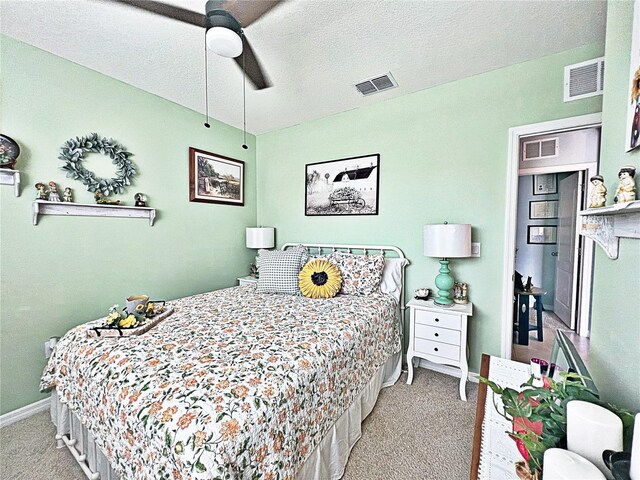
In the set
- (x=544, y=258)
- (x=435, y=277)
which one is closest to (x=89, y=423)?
(x=435, y=277)

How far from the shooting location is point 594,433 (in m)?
0.69

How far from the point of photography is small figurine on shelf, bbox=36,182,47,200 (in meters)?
2.01

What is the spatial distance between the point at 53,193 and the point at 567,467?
315cm

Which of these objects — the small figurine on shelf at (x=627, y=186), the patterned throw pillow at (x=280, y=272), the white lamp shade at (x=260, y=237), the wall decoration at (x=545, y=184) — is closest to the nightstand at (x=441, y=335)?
the patterned throw pillow at (x=280, y=272)

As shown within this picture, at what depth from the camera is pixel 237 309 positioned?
7.06 feet

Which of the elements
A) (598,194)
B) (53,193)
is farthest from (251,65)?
(598,194)

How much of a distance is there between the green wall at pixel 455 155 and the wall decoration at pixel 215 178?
1.13 m

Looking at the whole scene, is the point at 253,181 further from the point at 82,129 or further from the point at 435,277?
the point at 435,277

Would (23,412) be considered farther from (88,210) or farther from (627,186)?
(627,186)

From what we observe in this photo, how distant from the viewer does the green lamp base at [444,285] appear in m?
2.41

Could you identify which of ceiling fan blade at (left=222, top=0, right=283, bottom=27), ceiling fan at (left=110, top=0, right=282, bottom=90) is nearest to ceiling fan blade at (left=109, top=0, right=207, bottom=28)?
ceiling fan at (left=110, top=0, right=282, bottom=90)

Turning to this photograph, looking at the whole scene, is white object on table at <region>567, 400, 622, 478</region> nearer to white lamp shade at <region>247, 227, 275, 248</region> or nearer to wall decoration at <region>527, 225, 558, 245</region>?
white lamp shade at <region>247, 227, 275, 248</region>

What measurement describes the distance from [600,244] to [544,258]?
173 inches

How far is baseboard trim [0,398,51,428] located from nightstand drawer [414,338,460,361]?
3.09 metres
